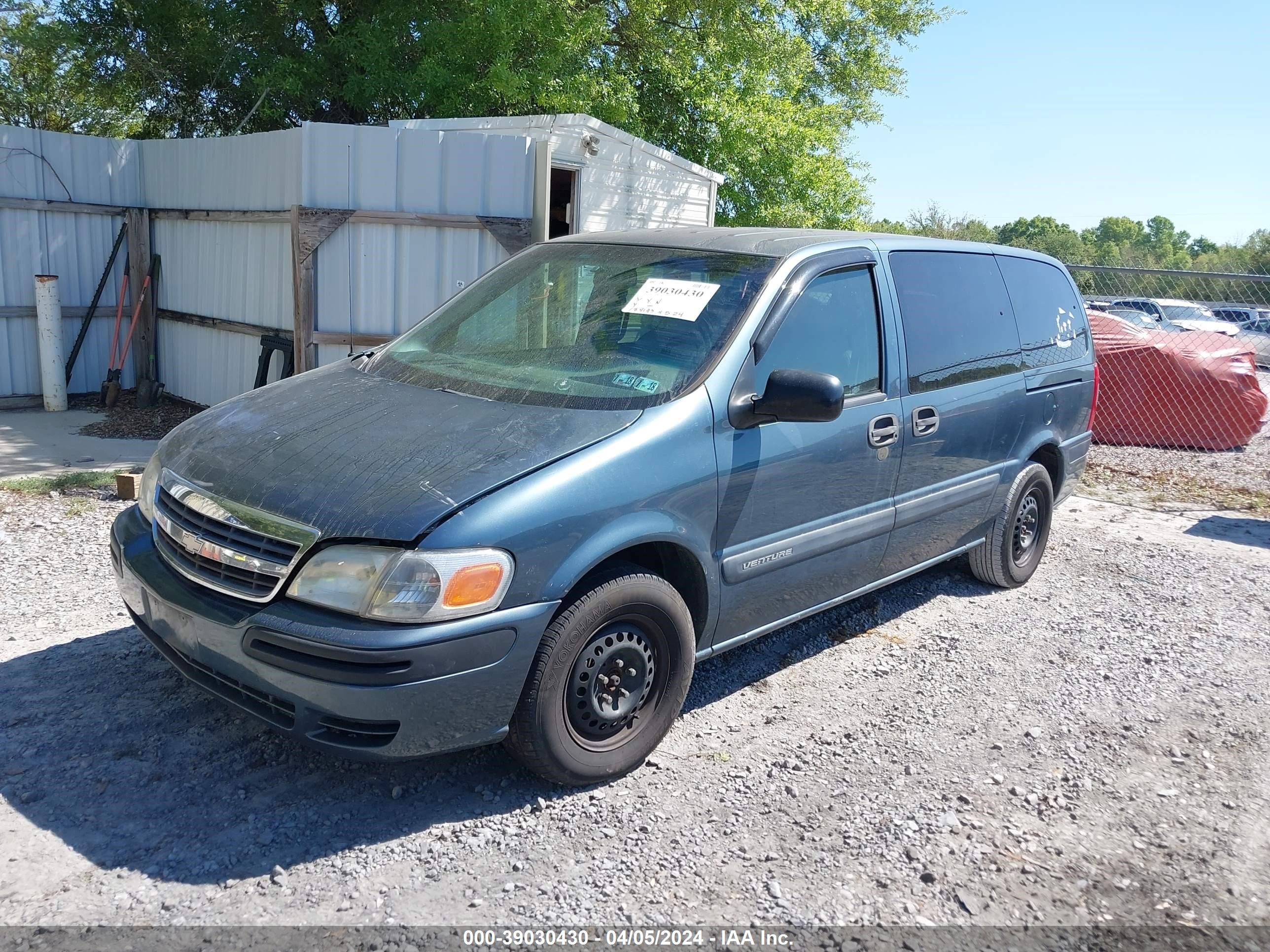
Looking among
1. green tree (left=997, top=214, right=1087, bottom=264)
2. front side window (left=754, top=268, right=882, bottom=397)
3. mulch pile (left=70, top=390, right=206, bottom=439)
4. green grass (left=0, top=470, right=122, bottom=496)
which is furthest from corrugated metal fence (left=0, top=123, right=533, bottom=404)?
green tree (left=997, top=214, right=1087, bottom=264)

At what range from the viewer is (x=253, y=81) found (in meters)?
14.4

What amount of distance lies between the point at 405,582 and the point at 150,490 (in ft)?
4.58

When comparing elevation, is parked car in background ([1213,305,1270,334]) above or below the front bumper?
above

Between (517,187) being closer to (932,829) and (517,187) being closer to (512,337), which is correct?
(512,337)

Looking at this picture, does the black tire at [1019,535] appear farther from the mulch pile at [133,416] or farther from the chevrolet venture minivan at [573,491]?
the mulch pile at [133,416]

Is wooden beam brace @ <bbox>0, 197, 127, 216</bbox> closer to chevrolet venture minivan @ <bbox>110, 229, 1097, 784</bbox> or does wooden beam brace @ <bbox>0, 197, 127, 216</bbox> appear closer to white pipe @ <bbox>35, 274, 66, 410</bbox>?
white pipe @ <bbox>35, 274, 66, 410</bbox>

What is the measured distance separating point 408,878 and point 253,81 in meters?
14.2

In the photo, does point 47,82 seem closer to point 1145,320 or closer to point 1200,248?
point 1145,320

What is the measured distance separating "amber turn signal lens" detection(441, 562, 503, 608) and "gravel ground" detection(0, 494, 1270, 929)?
80 cm

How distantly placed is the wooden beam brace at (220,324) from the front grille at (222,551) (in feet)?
16.2

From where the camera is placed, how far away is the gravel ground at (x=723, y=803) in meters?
2.89

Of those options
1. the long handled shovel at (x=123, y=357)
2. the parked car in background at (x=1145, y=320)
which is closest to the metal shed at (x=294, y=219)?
the long handled shovel at (x=123, y=357)

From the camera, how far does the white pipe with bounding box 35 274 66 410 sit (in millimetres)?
9391

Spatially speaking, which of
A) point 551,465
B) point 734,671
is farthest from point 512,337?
point 734,671
